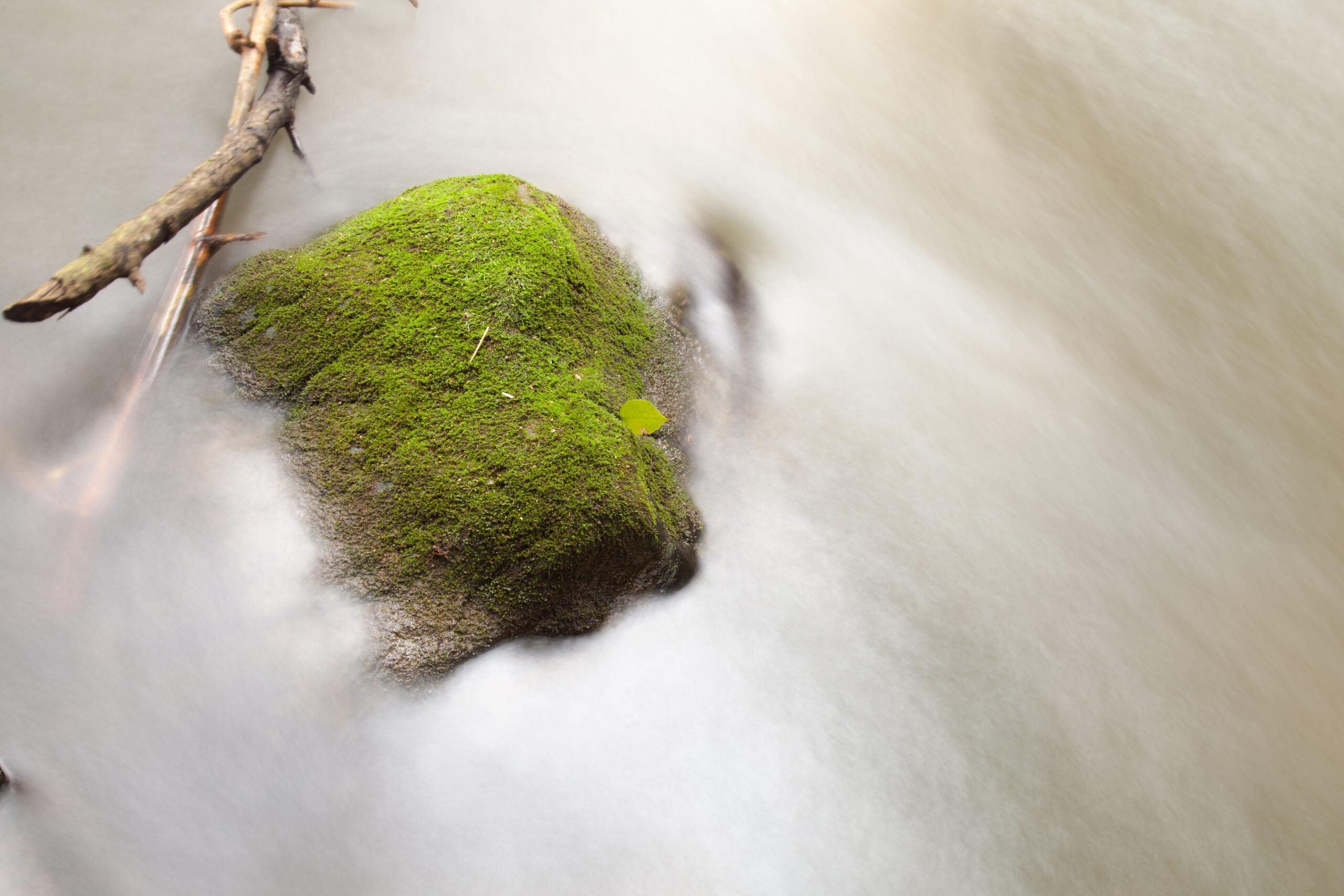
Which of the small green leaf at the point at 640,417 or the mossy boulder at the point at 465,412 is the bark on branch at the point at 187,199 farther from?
the small green leaf at the point at 640,417

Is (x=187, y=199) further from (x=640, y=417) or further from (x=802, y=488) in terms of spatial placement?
(x=802, y=488)

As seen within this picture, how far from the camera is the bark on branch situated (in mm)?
2111

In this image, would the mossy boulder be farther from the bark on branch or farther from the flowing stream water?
→ the bark on branch

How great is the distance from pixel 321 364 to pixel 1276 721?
3624 mm

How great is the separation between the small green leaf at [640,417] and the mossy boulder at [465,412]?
40 millimetres

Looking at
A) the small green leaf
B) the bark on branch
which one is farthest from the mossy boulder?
the bark on branch

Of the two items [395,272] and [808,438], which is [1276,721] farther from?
[395,272]

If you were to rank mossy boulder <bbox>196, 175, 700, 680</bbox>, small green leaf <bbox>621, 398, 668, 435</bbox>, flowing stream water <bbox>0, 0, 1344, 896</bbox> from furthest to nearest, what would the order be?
small green leaf <bbox>621, 398, 668, 435</bbox> → mossy boulder <bbox>196, 175, 700, 680</bbox> → flowing stream water <bbox>0, 0, 1344, 896</bbox>

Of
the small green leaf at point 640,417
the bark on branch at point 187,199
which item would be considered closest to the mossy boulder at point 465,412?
the small green leaf at point 640,417

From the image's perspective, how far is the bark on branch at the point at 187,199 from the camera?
2.11 m

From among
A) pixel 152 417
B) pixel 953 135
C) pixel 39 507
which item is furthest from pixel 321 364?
pixel 953 135

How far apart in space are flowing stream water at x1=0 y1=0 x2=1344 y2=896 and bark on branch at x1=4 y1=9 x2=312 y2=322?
0.93 feet


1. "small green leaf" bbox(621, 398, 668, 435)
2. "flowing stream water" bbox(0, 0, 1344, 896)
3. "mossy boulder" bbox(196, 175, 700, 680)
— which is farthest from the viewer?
"small green leaf" bbox(621, 398, 668, 435)

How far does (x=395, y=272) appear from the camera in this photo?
2570mm
